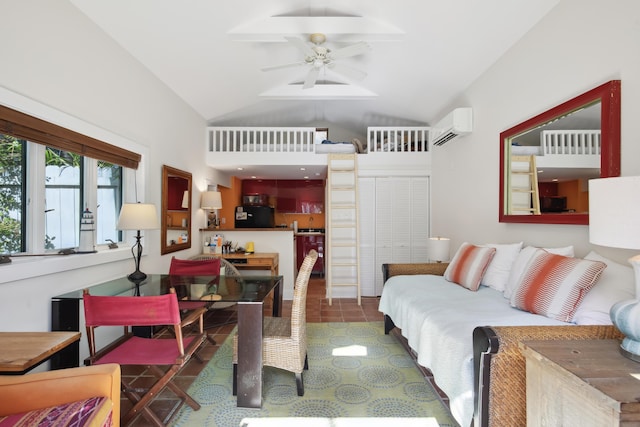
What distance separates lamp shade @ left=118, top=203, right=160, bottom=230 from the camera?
7.85ft

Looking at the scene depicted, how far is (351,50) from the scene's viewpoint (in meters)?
2.71

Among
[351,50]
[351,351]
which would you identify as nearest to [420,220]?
[351,351]

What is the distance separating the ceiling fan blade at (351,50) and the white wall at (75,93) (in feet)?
6.15

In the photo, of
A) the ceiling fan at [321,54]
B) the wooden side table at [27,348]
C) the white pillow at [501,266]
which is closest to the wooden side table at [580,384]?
the white pillow at [501,266]

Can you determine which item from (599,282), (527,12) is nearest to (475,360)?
(599,282)

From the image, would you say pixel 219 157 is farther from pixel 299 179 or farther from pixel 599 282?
pixel 599 282

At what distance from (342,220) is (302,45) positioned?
9.00 feet

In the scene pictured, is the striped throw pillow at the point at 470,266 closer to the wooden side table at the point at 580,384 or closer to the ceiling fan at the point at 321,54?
the wooden side table at the point at 580,384

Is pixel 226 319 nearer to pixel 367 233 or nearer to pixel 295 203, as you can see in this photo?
pixel 367 233

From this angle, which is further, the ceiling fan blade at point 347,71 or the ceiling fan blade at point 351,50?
the ceiling fan blade at point 347,71

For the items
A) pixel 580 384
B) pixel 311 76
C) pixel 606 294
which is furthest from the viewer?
pixel 311 76

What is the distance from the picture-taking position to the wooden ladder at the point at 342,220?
187 inches

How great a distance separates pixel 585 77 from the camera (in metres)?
1.99

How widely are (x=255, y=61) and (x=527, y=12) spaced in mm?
2582
